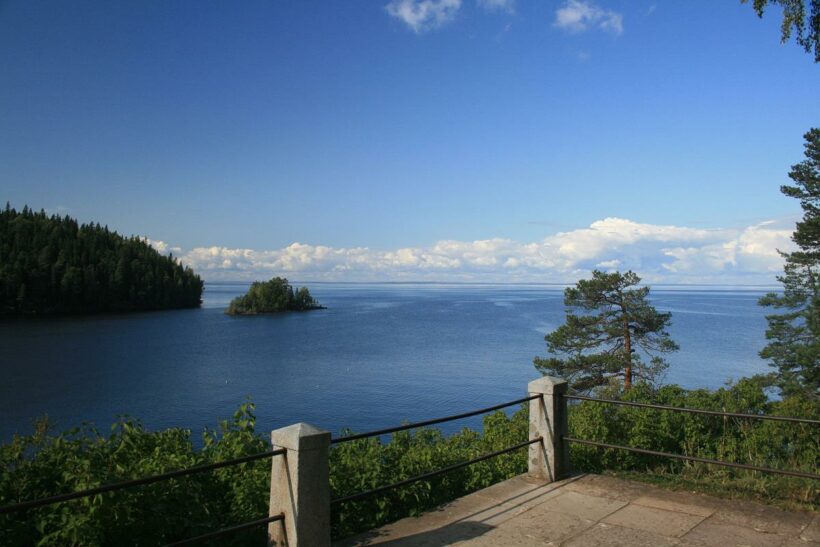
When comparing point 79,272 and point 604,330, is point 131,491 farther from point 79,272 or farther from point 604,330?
point 79,272

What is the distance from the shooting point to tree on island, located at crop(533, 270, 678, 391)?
2991cm

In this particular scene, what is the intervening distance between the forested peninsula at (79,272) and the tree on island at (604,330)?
10720cm

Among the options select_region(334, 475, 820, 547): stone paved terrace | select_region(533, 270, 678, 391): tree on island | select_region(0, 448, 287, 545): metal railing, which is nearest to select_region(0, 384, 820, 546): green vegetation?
select_region(334, 475, 820, 547): stone paved terrace

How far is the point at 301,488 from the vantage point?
15.8 feet

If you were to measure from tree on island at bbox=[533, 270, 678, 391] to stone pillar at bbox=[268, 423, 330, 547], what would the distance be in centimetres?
2626

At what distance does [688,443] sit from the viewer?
10.4 metres

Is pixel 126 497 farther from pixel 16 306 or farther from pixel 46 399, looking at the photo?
pixel 16 306

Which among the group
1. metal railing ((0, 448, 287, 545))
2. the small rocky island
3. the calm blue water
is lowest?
the calm blue water

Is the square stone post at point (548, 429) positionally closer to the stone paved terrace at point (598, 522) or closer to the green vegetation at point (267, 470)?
the stone paved terrace at point (598, 522)

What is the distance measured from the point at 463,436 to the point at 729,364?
4181 cm

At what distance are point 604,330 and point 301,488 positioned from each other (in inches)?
1110

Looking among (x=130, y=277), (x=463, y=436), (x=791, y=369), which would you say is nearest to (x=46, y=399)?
(x=463, y=436)

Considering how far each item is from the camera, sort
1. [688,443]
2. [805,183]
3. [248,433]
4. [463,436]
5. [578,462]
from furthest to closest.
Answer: [805,183] < [463,436] < [688,443] < [578,462] < [248,433]

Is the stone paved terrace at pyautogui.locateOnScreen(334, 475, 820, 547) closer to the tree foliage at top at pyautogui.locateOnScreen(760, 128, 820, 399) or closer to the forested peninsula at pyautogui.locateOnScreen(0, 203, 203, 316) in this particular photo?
the tree foliage at top at pyautogui.locateOnScreen(760, 128, 820, 399)
